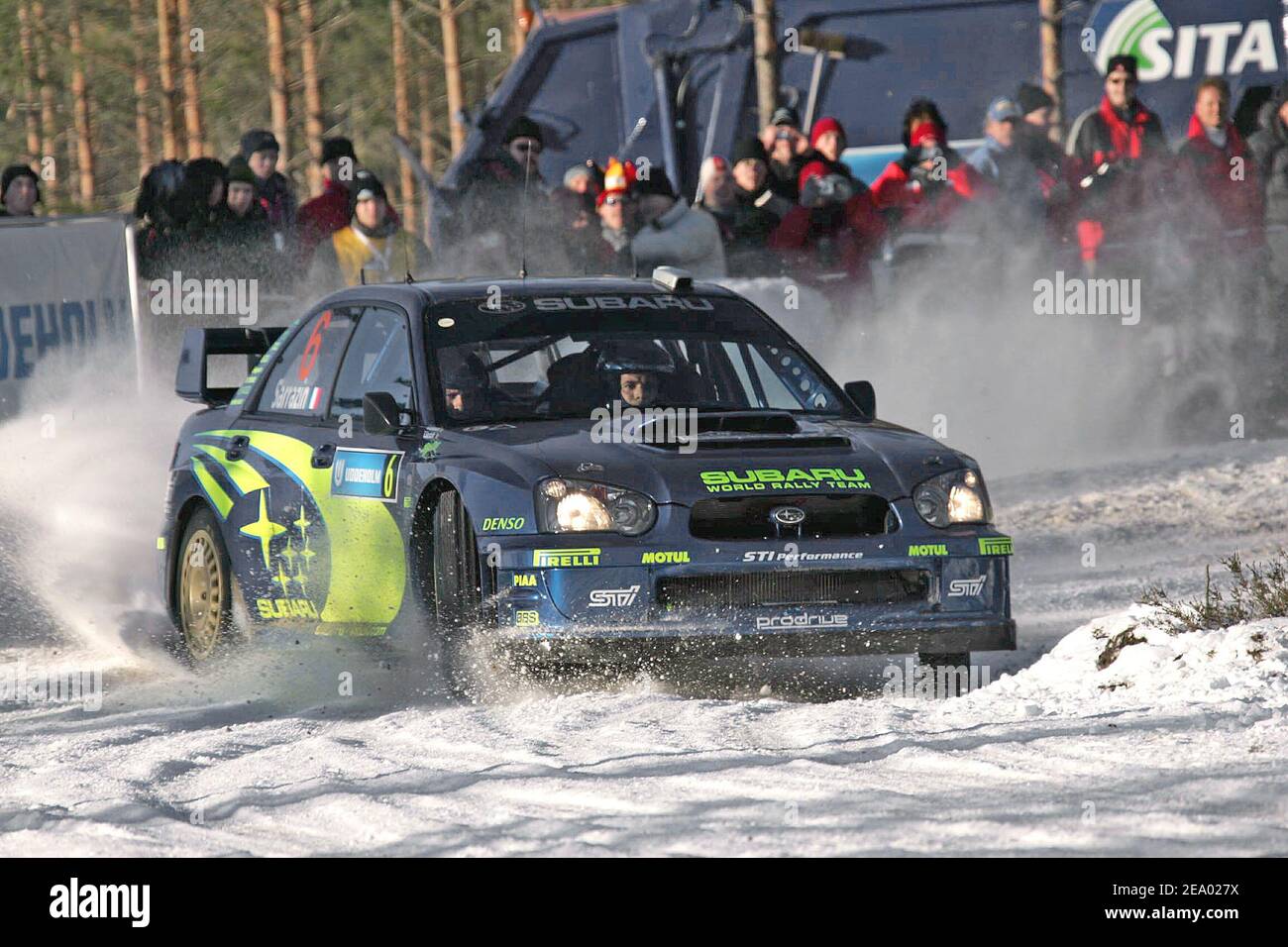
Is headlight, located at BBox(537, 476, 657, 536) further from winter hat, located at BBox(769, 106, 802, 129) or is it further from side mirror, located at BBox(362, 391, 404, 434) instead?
winter hat, located at BBox(769, 106, 802, 129)

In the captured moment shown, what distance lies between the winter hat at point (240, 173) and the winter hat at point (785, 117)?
13.5 ft

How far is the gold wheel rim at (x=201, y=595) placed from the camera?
870 centimetres

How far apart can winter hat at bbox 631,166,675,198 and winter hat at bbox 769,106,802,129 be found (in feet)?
4.75

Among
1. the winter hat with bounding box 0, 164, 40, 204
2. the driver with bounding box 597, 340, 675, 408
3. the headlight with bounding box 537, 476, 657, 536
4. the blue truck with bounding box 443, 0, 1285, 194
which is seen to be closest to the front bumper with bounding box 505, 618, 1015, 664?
the headlight with bounding box 537, 476, 657, 536

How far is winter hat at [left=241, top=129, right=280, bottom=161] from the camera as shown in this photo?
1677cm

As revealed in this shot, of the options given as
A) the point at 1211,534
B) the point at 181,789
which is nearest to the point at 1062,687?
the point at 181,789

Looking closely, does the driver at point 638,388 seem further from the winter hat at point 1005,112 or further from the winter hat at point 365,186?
the winter hat at point 1005,112

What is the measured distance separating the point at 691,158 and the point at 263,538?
11.7m

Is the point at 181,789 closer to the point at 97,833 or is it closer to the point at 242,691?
the point at 97,833

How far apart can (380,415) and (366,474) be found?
26 cm
